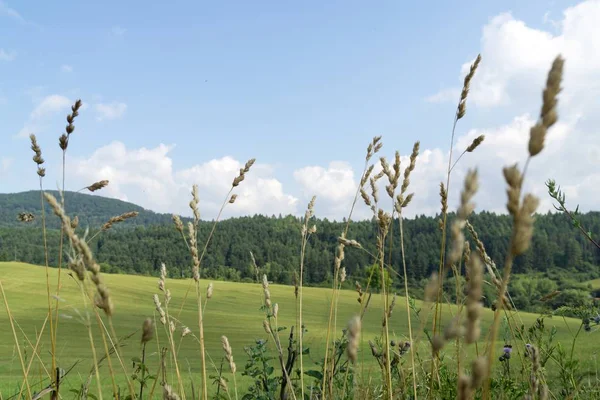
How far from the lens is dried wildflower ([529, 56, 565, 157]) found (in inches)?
23.1

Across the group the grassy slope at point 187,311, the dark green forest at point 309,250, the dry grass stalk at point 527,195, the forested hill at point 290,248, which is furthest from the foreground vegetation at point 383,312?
the forested hill at point 290,248

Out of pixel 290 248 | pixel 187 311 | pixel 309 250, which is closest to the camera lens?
pixel 187 311

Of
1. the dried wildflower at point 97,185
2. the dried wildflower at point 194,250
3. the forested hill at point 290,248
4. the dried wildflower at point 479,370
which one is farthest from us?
the forested hill at point 290,248

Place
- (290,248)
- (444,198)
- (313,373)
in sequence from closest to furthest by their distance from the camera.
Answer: (444,198)
(313,373)
(290,248)

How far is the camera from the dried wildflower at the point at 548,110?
23.1 inches

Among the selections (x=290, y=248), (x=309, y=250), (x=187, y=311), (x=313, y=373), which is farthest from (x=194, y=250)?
(x=290, y=248)

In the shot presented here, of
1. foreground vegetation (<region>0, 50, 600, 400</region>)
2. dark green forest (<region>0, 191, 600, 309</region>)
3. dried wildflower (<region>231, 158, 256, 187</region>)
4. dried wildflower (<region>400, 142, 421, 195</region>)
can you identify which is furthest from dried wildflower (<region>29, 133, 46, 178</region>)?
dark green forest (<region>0, 191, 600, 309</region>)

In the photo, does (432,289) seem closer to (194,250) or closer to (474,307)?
(474,307)

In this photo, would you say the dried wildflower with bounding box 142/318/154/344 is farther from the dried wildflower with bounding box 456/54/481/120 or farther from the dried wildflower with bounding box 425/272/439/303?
the dried wildflower with bounding box 456/54/481/120

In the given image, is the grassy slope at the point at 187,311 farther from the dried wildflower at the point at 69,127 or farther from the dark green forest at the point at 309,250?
the dark green forest at the point at 309,250

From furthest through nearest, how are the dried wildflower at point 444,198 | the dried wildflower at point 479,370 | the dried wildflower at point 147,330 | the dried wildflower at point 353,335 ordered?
the dried wildflower at point 444,198
the dried wildflower at point 147,330
the dried wildflower at point 353,335
the dried wildflower at point 479,370

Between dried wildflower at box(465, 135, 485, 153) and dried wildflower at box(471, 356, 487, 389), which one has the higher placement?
dried wildflower at box(465, 135, 485, 153)

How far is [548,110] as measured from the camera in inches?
24.0

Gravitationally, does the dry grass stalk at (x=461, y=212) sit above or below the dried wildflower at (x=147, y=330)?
above
